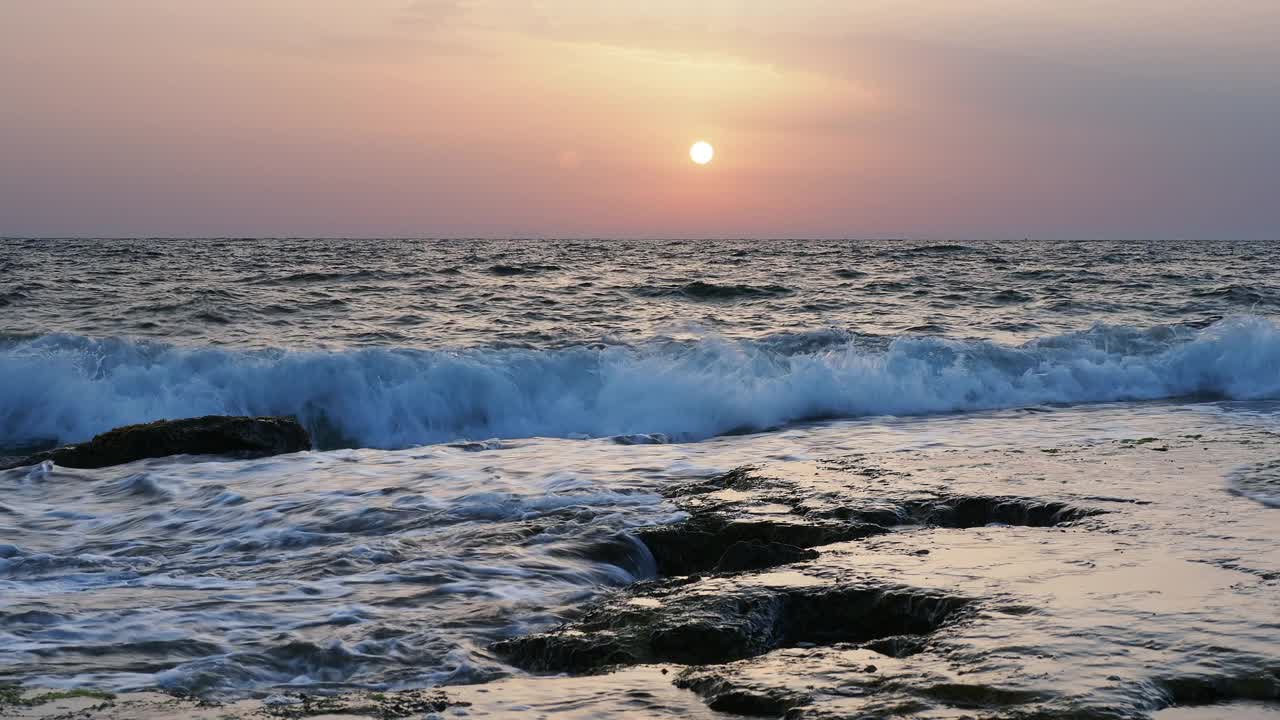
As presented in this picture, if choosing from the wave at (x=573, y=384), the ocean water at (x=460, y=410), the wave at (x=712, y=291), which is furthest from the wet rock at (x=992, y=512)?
the wave at (x=712, y=291)

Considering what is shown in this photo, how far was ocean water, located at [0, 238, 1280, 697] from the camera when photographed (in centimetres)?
443

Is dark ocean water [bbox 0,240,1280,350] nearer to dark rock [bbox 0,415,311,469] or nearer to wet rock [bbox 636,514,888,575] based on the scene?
dark rock [bbox 0,415,311,469]

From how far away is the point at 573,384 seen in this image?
13.5 m

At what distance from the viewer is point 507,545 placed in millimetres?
5586

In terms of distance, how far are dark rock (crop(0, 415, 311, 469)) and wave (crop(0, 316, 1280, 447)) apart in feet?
9.87

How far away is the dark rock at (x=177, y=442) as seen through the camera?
28.1 feet

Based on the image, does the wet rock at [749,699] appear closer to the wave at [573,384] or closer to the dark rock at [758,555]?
the dark rock at [758,555]

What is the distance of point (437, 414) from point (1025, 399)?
707 cm

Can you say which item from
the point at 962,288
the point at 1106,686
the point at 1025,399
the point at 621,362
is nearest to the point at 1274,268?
the point at 962,288

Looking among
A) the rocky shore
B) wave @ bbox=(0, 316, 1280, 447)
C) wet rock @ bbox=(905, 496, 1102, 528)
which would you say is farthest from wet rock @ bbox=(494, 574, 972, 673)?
wave @ bbox=(0, 316, 1280, 447)

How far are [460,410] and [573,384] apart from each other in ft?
4.88

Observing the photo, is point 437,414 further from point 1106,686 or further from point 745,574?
point 1106,686

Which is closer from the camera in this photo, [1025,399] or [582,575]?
[582,575]

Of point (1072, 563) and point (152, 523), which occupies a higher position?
point (1072, 563)
